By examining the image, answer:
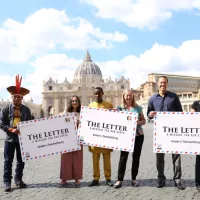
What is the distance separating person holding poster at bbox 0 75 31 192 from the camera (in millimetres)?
5641

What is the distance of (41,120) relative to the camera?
5.96 meters

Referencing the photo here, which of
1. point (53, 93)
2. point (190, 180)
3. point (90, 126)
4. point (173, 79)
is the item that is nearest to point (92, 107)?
point (90, 126)

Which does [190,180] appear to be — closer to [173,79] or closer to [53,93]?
[173,79]

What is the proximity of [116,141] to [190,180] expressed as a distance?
1.76 meters

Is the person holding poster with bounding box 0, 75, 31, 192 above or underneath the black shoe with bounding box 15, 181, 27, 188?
above

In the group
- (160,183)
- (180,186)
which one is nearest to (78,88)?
(160,183)

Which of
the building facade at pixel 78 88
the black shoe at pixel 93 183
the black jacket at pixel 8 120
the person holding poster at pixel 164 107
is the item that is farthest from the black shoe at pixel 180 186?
the building facade at pixel 78 88

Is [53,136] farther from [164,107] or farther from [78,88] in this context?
[78,88]

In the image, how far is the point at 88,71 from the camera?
12412 centimetres

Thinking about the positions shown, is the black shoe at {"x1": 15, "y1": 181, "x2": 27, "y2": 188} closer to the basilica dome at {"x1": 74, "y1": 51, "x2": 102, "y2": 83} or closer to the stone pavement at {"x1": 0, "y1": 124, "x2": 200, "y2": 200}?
the stone pavement at {"x1": 0, "y1": 124, "x2": 200, "y2": 200}

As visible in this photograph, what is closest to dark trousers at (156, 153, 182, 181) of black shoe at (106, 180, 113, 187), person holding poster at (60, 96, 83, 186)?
black shoe at (106, 180, 113, 187)

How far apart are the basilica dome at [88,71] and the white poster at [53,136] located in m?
113

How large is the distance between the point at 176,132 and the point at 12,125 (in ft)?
10.1

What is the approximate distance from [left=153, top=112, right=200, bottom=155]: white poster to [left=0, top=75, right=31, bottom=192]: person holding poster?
2.57 meters
